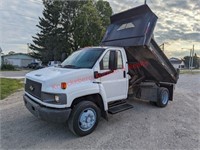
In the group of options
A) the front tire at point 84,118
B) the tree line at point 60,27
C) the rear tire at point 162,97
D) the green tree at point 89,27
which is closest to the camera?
the front tire at point 84,118

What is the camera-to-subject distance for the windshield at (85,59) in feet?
16.4

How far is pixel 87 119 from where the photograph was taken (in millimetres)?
4648

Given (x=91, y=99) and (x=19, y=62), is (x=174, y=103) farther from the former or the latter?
(x=19, y=62)

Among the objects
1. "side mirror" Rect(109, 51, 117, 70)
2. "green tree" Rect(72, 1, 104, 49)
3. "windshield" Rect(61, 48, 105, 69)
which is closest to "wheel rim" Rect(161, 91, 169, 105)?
"side mirror" Rect(109, 51, 117, 70)

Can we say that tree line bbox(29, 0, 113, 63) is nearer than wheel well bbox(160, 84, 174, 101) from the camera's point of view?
No

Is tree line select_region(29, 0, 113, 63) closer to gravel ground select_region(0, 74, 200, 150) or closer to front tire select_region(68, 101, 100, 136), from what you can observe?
gravel ground select_region(0, 74, 200, 150)

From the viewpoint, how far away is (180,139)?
4.49 metres

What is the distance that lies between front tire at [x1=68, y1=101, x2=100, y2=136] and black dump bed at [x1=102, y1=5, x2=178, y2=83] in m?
2.41

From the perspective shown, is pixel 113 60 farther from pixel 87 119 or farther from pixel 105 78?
pixel 87 119

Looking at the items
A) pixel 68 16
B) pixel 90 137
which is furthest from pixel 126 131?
pixel 68 16

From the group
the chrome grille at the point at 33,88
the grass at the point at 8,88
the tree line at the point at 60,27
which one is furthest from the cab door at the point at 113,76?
the tree line at the point at 60,27

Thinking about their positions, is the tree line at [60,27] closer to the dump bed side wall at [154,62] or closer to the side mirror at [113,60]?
the dump bed side wall at [154,62]

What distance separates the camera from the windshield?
5.00 metres

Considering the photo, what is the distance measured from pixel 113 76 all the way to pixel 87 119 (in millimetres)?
1431
